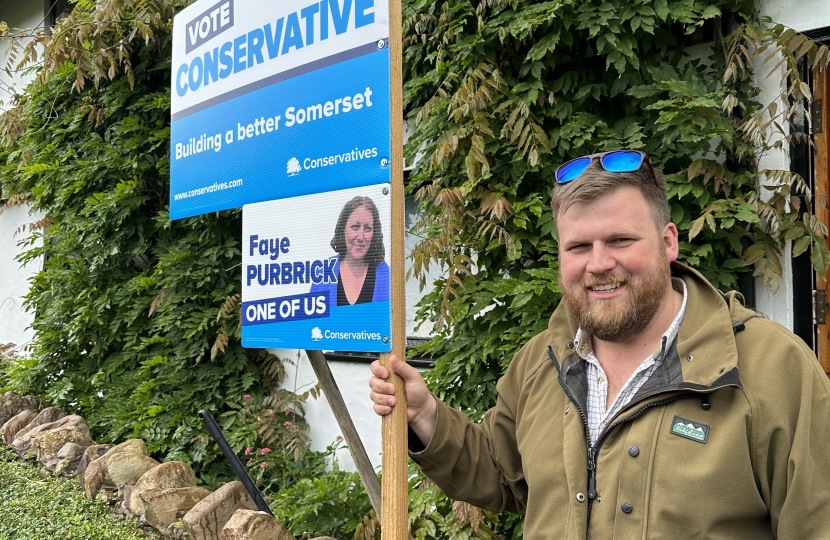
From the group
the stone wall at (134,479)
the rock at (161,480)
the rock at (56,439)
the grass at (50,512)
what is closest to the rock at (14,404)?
the stone wall at (134,479)

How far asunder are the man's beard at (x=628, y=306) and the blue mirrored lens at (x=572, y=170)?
286 mm

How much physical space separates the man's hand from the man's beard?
52cm

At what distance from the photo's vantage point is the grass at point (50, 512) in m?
4.52

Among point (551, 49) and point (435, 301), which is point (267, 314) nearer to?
point (435, 301)

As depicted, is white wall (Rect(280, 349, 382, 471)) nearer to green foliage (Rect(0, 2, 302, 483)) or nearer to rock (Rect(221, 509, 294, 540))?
green foliage (Rect(0, 2, 302, 483))

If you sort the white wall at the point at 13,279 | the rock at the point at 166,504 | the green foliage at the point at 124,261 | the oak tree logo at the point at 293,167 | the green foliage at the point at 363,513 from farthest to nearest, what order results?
the white wall at the point at 13,279
the green foliage at the point at 124,261
the rock at the point at 166,504
the green foliage at the point at 363,513
the oak tree logo at the point at 293,167

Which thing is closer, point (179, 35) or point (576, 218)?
point (576, 218)

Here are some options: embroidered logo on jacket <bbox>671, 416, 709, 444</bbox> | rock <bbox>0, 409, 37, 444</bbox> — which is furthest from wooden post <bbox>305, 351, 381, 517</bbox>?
rock <bbox>0, 409, 37, 444</bbox>

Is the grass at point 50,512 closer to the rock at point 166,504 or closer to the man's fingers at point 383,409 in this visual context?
the rock at point 166,504

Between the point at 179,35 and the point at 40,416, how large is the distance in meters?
5.06

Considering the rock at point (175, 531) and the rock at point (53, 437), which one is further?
the rock at point (53, 437)

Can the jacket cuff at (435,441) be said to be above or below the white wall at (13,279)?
below

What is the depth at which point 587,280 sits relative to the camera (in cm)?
180

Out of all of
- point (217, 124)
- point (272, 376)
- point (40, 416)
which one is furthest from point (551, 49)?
point (40, 416)
